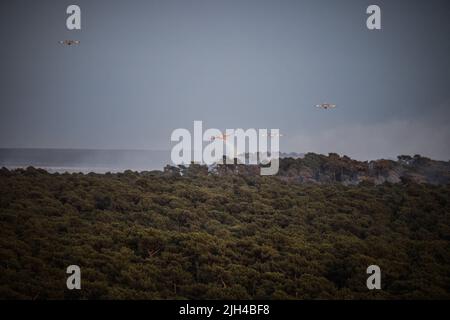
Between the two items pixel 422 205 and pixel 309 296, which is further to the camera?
pixel 422 205

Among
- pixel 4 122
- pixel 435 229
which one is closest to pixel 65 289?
pixel 435 229

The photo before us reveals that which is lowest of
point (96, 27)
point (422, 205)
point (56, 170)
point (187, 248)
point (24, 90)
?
point (187, 248)

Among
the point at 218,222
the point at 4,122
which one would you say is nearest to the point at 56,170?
the point at 4,122

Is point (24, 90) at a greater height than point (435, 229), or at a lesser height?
greater

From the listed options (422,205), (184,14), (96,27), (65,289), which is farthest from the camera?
(184,14)

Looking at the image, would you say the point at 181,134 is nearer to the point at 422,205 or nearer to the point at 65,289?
the point at 422,205
